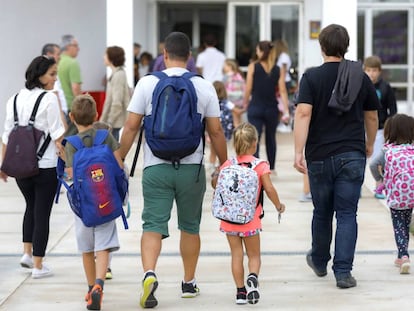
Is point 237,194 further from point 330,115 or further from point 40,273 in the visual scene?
point 40,273

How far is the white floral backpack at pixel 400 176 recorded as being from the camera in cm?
760

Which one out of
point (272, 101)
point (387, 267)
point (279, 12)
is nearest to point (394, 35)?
point (279, 12)

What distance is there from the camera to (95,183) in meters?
6.53

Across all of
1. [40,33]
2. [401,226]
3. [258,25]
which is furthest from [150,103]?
[258,25]

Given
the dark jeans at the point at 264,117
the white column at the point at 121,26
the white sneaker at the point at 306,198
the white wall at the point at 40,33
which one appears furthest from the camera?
the white wall at the point at 40,33

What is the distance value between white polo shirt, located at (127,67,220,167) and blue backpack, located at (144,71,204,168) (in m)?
0.09

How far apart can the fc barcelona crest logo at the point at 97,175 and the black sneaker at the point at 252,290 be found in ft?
3.89

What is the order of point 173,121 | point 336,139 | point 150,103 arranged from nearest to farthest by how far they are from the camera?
point 173,121 < point 150,103 < point 336,139

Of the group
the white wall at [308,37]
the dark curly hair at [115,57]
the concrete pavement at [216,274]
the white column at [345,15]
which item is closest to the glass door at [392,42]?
the white wall at [308,37]

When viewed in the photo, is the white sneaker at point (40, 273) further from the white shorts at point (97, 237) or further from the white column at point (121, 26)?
the white column at point (121, 26)

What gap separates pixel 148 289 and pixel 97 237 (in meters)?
0.52

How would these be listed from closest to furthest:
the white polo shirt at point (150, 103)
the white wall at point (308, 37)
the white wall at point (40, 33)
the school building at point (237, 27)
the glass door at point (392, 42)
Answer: the white polo shirt at point (150, 103)
the white wall at point (40, 33)
the school building at point (237, 27)
the glass door at point (392, 42)
the white wall at point (308, 37)

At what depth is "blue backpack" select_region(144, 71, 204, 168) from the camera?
6457 mm

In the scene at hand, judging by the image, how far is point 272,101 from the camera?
41.9 ft
